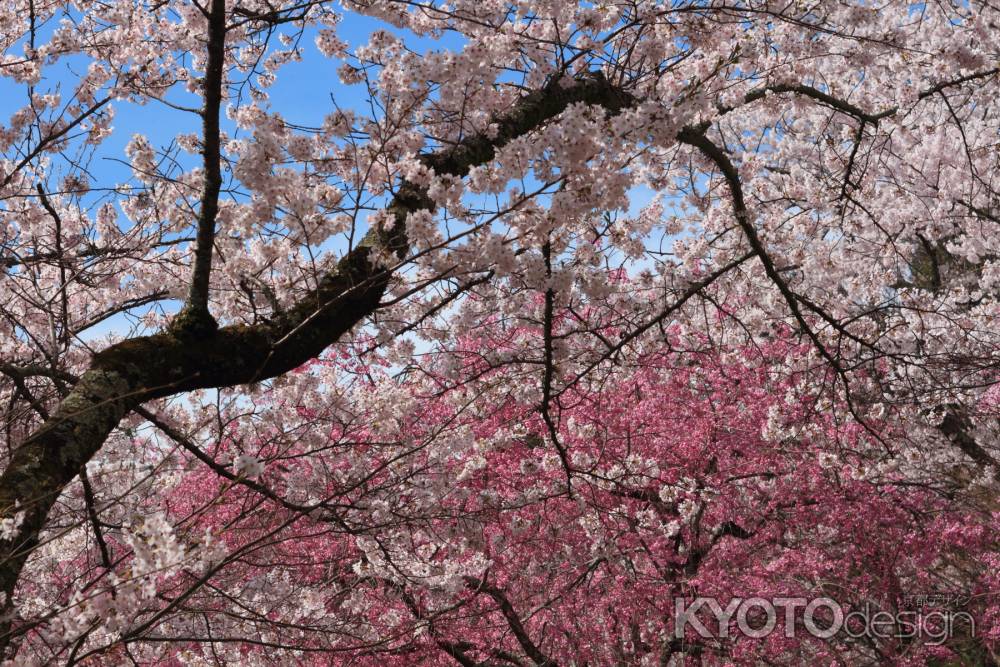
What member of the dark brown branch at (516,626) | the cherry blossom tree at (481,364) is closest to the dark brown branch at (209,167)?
the cherry blossom tree at (481,364)

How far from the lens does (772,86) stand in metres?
4.88

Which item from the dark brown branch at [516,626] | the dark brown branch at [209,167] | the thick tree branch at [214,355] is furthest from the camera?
the dark brown branch at [516,626]

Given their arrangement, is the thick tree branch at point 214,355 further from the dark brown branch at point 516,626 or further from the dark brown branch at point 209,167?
the dark brown branch at point 516,626

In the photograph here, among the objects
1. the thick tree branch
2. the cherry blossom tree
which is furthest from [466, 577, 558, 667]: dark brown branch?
the thick tree branch

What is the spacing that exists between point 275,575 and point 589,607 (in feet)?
10.4

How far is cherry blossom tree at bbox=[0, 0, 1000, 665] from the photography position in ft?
9.25

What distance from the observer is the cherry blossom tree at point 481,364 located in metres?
2.82

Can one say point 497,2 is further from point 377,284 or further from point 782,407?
point 782,407

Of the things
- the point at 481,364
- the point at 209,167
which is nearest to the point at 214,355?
the point at 209,167

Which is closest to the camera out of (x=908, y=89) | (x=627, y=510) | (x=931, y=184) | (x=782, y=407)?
(x=627, y=510)

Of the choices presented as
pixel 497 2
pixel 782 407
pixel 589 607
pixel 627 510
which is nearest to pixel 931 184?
pixel 782 407

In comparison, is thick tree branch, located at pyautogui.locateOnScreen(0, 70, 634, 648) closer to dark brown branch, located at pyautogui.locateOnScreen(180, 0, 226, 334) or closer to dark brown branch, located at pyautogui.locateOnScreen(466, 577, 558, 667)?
dark brown branch, located at pyautogui.locateOnScreen(180, 0, 226, 334)

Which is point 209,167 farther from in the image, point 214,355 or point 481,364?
point 481,364

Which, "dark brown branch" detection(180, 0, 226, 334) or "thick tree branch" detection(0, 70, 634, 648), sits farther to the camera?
"dark brown branch" detection(180, 0, 226, 334)
